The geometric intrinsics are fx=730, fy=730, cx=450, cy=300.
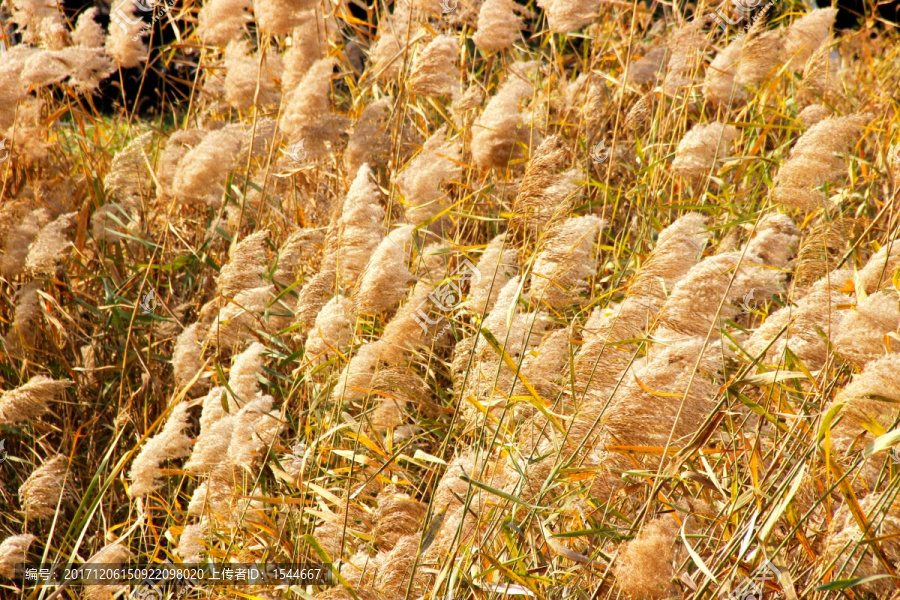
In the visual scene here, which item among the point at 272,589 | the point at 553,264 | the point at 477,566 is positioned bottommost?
the point at 272,589

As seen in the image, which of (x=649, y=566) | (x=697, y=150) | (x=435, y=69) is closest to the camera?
(x=649, y=566)

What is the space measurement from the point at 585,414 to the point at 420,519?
0.44 meters

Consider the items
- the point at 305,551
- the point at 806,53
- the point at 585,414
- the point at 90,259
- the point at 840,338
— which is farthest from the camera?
the point at 90,259

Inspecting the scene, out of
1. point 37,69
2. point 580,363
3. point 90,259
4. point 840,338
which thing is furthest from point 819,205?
point 90,259

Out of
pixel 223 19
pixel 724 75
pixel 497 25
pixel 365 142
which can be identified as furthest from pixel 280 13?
pixel 724 75

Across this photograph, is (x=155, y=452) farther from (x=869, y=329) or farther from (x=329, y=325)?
(x=869, y=329)

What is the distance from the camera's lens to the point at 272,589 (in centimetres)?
159

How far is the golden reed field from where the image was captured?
133cm

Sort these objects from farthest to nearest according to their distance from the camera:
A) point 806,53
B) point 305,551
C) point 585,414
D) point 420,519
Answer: point 806,53, point 305,551, point 420,519, point 585,414

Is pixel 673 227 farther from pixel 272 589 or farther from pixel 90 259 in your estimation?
pixel 90 259

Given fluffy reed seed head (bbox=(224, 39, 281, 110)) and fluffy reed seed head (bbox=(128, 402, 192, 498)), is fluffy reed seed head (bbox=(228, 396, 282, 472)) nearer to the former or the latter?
fluffy reed seed head (bbox=(128, 402, 192, 498))

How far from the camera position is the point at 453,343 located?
A: 2.44 meters

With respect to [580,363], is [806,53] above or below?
above

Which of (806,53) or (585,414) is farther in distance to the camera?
(806,53)
